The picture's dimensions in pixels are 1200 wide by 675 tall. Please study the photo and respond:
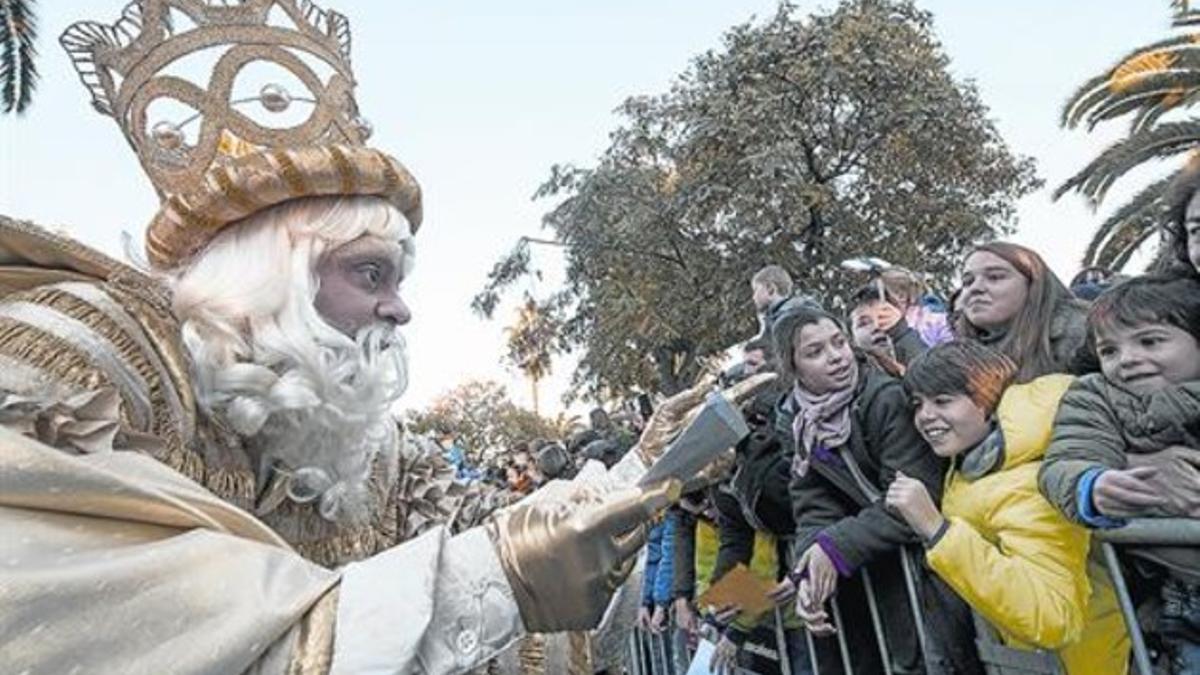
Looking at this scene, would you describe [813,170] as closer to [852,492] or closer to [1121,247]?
[1121,247]

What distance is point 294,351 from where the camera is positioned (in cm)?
192

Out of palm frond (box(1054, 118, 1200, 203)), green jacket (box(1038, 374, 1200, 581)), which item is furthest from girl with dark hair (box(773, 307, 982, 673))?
palm frond (box(1054, 118, 1200, 203))

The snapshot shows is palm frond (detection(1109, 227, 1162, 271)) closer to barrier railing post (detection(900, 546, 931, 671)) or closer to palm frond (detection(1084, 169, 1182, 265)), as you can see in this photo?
palm frond (detection(1084, 169, 1182, 265))

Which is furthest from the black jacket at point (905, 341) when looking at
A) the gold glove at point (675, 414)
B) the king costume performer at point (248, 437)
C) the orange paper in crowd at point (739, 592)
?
the gold glove at point (675, 414)

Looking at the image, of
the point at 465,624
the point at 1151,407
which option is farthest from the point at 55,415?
the point at 1151,407

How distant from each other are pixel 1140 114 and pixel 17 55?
13.7 meters

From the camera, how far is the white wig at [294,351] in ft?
6.11

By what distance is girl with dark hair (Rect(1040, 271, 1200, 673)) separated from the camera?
6.84ft

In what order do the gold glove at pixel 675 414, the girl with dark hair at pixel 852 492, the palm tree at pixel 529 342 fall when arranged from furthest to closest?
the palm tree at pixel 529 342 < the girl with dark hair at pixel 852 492 < the gold glove at pixel 675 414

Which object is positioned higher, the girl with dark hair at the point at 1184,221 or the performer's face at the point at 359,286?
the girl with dark hair at the point at 1184,221

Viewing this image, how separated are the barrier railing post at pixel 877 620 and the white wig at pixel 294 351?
1.53 m

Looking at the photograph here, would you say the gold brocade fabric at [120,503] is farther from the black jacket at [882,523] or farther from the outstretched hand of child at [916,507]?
the black jacket at [882,523]

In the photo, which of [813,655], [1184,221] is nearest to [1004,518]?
[1184,221]

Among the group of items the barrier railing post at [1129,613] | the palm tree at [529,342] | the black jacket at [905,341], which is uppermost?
the palm tree at [529,342]
